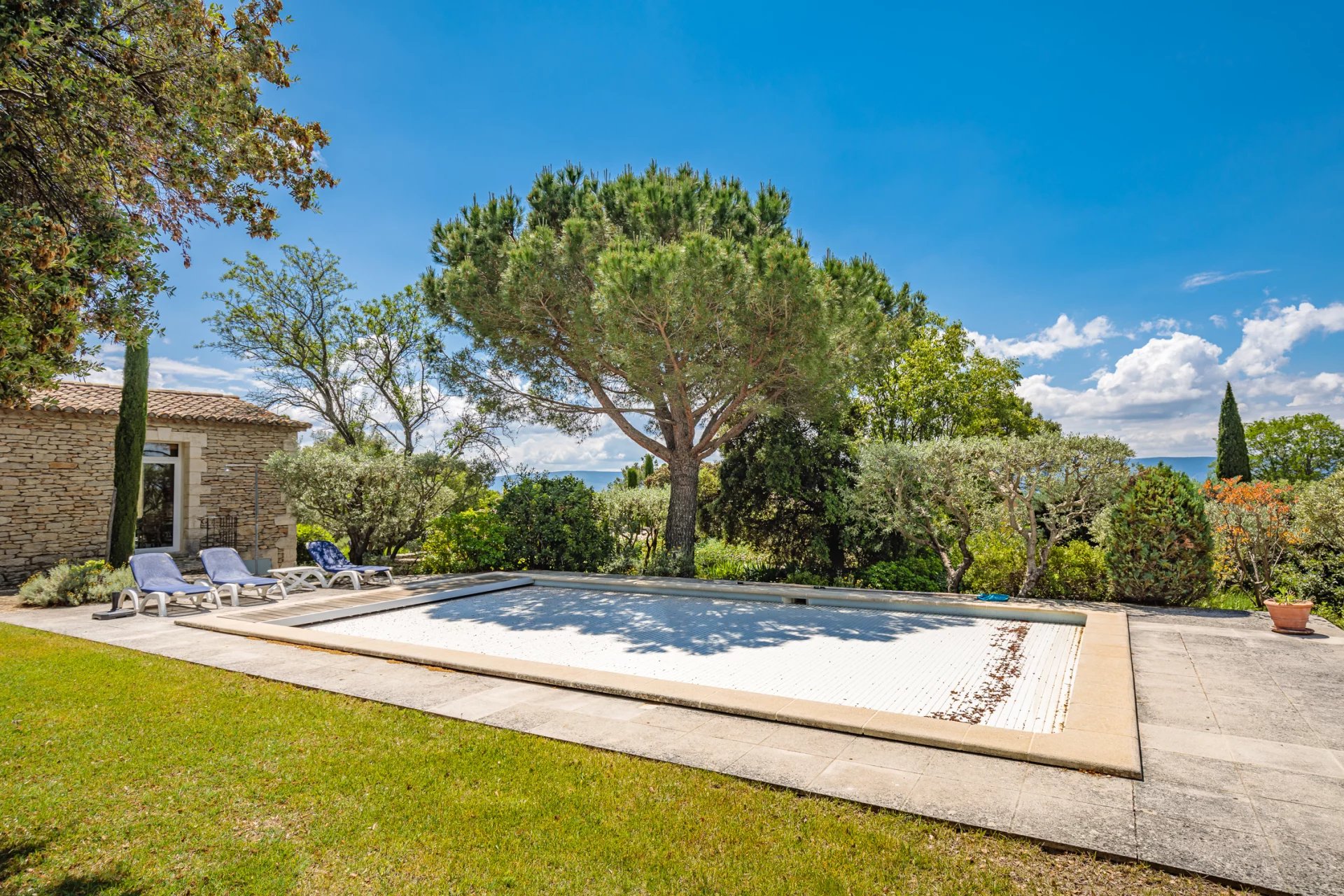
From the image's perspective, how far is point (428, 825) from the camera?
121 inches

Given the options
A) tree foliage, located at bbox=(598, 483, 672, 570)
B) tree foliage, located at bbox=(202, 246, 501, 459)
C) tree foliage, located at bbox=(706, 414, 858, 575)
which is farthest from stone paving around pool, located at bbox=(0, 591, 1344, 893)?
tree foliage, located at bbox=(202, 246, 501, 459)

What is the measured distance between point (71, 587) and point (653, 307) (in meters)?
10.2

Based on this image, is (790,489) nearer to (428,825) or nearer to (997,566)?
(997,566)

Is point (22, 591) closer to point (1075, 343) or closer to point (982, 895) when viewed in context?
point (982, 895)

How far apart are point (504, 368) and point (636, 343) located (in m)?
4.16

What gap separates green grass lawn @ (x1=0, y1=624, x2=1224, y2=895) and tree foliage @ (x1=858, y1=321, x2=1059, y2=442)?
15908 millimetres

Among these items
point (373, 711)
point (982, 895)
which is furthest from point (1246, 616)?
point (373, 711)

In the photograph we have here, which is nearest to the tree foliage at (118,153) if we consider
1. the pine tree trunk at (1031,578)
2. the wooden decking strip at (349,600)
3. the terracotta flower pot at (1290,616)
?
the wooden decking strip at (349,600)

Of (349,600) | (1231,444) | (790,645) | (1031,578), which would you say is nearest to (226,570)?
(349,600)

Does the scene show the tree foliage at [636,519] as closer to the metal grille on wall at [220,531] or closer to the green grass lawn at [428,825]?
the metal grille on wall at [220,531]

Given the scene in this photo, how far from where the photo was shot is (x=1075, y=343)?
17.8m

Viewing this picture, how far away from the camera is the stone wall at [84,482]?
1219 centimetres

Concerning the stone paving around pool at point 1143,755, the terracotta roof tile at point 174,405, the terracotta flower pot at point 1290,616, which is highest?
the terracotta roof tile at point 174,405

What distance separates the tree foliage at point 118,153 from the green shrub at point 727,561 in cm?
1055
